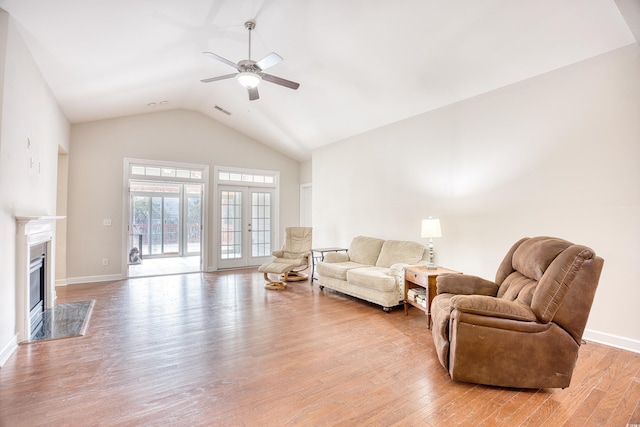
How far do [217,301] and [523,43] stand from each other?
4796mm

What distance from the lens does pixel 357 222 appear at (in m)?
5.73

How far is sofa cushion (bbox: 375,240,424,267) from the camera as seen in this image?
424 centimetres

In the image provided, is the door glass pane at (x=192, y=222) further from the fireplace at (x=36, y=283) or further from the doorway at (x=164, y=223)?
the fireplace at (x=36, y=283)

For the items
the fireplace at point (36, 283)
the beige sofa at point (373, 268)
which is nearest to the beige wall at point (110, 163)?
the fireplace at point (36, 283)

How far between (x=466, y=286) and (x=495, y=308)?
0.67 meters

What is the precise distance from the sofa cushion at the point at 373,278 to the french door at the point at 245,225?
370 centimetres

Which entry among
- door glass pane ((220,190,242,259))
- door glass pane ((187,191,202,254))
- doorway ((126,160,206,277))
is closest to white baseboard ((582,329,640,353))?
door glass pane ((220,190,242,259))

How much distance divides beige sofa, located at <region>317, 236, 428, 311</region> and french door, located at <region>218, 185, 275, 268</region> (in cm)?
284

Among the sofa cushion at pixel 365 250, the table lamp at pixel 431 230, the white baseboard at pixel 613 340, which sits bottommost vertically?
the white baseboard at pixel 613 340

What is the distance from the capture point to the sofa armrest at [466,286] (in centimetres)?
278

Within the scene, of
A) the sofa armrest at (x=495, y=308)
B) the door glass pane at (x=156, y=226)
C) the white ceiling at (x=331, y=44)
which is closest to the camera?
the sofa armrest at (x=495, y=308)

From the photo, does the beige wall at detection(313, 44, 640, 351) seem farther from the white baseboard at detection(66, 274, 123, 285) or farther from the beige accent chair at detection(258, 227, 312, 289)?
the white baseboard at detection(66, 274, 123, 285)

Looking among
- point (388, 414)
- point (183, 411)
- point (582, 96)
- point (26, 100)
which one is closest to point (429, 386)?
point (388, 414)

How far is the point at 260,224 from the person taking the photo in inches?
298
